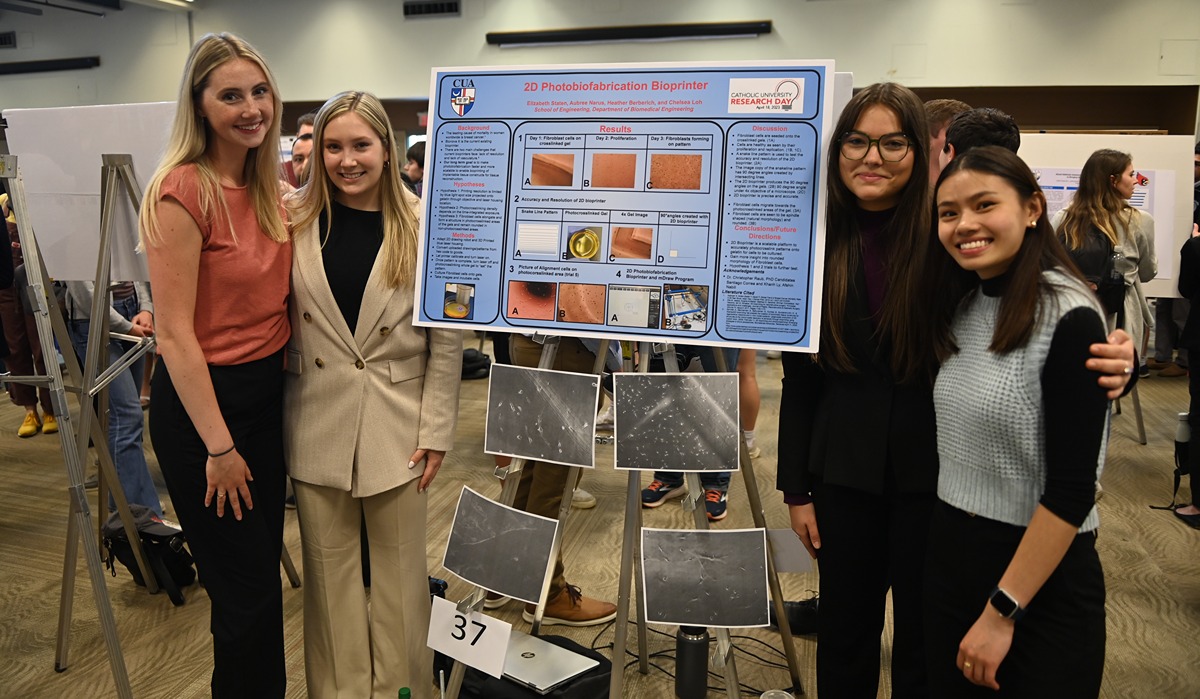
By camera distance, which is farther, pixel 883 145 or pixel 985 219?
pixel 883 145

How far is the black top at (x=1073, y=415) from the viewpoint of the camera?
1172 millimetres

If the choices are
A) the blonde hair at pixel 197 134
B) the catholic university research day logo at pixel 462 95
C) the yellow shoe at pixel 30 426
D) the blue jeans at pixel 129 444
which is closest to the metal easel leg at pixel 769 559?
the catholic university research day logo at pixel 462 95

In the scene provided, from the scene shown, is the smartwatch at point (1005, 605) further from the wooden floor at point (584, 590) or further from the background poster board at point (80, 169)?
the background poster board at point (80, 169)

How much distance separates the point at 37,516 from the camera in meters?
3.66

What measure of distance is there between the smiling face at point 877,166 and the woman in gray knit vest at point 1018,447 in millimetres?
149

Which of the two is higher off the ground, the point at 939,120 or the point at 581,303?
the point at 939,120

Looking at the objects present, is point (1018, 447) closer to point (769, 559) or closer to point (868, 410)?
point (868, 410)

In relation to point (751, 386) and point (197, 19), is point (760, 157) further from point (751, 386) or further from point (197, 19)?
point (197, 19)

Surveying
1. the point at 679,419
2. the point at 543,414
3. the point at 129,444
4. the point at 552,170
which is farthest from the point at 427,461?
the point at 129,444

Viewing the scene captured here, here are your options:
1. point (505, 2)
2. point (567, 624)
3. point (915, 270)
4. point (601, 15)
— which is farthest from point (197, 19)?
point (915, 270)

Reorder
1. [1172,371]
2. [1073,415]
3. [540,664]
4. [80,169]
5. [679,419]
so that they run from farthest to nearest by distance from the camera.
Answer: [1172,371] → [80,169] → [540,664] → [679,419] → [1073,415]

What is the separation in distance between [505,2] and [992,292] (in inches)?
334

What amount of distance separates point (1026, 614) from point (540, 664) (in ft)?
4.32

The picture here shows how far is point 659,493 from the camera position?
12.3ft
